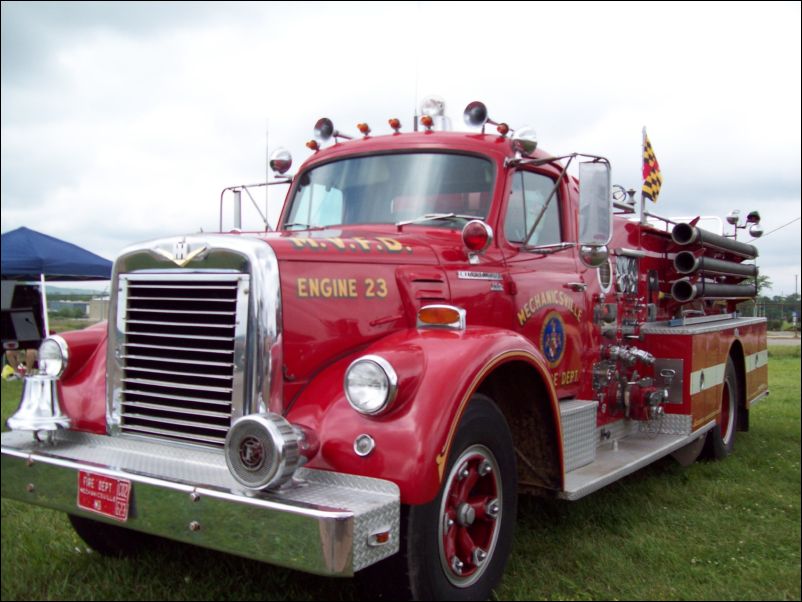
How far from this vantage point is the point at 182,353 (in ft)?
10.8

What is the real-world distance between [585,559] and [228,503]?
2094mm

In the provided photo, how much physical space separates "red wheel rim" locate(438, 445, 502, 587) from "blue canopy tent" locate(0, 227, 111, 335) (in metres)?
7.64

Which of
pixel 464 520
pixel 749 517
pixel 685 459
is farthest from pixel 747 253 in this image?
pixel 464 520

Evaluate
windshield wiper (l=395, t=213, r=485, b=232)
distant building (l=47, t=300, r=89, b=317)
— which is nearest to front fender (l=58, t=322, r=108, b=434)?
windshield wiper (l=395, t=213, r=485, b=232)

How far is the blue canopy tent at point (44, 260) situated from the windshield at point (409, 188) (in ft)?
20.4

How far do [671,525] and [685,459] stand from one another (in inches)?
64.9

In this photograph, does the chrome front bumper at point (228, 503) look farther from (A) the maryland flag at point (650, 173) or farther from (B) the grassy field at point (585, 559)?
(A) the maryland flag at point (650, 173)

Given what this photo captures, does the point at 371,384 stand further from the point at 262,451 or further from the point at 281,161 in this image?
the point at 281,161

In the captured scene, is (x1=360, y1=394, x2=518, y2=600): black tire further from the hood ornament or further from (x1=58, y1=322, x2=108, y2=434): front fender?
(x1=58, y1=322, x2=108, y2=434): front fender

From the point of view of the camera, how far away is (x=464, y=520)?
10.3 ft

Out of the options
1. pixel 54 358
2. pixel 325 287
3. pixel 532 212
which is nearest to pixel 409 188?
pixel 532 212

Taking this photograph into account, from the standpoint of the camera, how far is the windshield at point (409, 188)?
4.24 meters

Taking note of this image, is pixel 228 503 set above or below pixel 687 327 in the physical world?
below

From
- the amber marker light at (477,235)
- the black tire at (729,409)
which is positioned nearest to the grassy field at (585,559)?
the black tire at (729,409)
